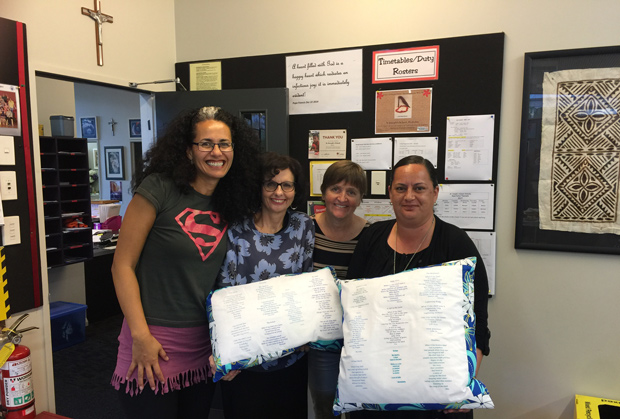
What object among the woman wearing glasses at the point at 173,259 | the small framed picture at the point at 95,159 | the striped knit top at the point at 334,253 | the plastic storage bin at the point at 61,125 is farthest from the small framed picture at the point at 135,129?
the striped knit top at the point at 334,253

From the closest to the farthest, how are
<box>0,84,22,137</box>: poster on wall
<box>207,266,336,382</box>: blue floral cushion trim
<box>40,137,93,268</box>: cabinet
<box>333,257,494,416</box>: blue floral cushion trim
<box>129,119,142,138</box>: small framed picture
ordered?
<box>333,257,494,416</box>: blue floral cushion trim < <box>207,266,336,382</box>: blue floral cushion trim < <box>0,84,22,137</box>: poster on wall < <box>40,137,93,268</box>: cabinet < <box>129,119,142,138</box>: small framed picture

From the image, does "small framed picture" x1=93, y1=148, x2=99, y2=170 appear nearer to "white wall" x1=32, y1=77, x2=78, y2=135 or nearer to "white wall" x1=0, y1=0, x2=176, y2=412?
"white wall" x1=32, y1=77, x2=78, y2=135

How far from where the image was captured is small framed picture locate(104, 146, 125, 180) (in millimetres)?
7141

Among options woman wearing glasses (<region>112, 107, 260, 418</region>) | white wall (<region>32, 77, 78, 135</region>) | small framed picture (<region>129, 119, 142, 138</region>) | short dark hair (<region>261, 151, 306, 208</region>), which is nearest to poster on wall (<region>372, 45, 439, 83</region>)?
short dark hair (<region>261, 151, 306, 208</region>)

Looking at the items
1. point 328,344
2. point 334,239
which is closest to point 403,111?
point 334,239

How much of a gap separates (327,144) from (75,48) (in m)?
1.36

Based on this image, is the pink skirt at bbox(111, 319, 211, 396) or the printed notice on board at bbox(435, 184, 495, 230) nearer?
the pink skirt at bbox(111, 319, 211, 396)

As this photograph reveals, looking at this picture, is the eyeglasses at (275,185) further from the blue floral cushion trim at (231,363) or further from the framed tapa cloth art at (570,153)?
the framed tapa cloth art at (570,153)

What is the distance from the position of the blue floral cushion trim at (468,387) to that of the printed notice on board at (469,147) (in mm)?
910

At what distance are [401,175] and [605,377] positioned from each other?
60.8 inches

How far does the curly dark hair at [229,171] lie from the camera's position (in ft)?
4.82

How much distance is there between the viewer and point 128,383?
55.4 inches

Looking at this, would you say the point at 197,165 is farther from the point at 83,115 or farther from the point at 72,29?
the point at 83,115

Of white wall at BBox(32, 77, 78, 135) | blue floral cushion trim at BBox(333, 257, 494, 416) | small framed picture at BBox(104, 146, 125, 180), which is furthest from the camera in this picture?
small framed picture at BBox(104, 146, 125, 180)
